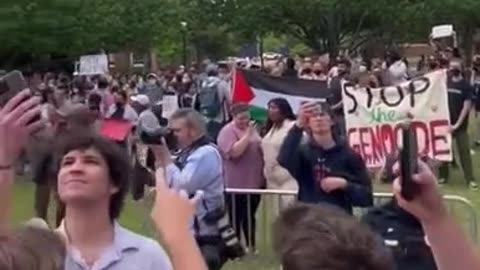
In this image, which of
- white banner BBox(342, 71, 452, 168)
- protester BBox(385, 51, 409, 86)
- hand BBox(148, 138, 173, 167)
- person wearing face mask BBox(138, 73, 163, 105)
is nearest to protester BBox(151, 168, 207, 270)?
hand BBox(148, 138, 173, 167)

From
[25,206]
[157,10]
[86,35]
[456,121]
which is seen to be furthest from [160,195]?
[157,10]

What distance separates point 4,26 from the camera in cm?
2831

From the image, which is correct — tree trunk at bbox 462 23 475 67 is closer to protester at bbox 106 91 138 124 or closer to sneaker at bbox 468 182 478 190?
protester at bbox 106 91 138 124

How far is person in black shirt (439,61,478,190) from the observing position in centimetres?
1938

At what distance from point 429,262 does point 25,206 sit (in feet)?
37.3

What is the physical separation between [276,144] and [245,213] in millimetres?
797

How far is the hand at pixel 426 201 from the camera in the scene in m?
3.53

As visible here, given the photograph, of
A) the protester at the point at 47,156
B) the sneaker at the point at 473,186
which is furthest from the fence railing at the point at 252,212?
the sneaker at the point at 473,186

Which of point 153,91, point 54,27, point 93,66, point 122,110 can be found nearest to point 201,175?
point 122,110

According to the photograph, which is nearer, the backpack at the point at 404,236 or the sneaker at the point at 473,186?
the backpack at the point at 404,236

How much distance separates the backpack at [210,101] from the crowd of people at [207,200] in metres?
8.29

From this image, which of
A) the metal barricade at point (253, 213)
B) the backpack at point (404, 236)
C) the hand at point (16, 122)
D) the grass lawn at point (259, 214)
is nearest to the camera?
the hand at point (16, 122)

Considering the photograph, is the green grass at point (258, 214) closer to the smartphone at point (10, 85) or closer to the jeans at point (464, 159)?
the jeans at point (464, 159)

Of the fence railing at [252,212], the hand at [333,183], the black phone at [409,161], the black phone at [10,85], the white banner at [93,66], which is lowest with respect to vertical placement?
the fence railing at [252,212]
